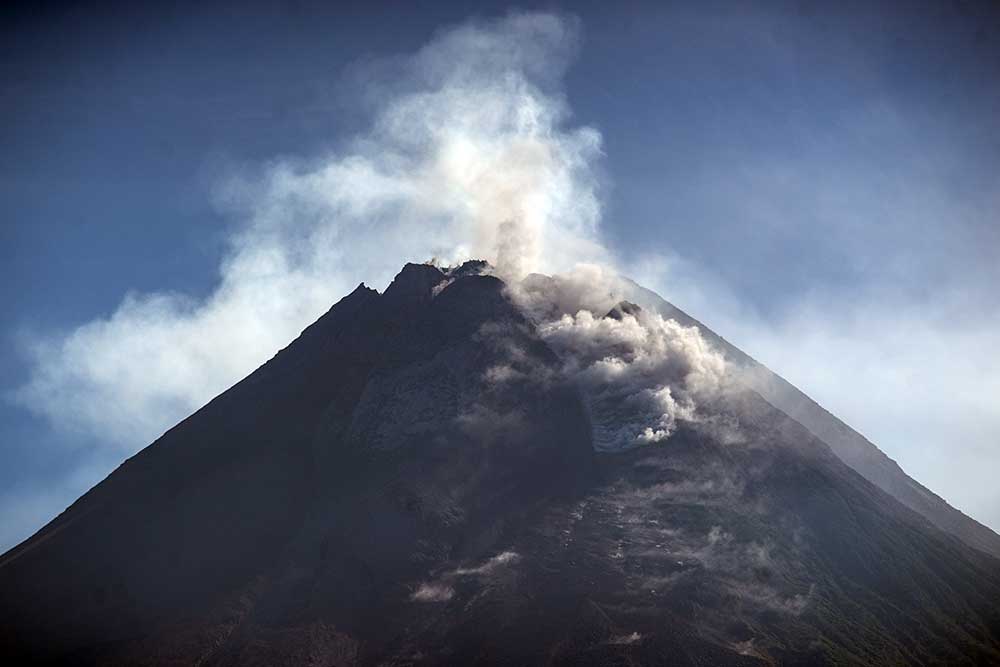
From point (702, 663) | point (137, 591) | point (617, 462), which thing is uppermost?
point (617, 462)

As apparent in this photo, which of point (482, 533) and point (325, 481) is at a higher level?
point (325, 481)

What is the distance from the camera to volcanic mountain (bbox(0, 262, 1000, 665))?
128250mm

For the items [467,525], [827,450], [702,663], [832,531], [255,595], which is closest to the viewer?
[702,663]

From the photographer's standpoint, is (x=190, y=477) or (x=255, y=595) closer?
(x=255, y=595)

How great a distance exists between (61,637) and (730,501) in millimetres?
133689

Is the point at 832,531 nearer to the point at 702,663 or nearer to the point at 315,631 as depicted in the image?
the point at 702,663

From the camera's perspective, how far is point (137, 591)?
138 meters

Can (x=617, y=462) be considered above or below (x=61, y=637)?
above

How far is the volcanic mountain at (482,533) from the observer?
128250 mm

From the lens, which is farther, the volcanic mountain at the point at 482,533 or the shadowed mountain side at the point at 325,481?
the shadowed mountain side at the point at 325,481

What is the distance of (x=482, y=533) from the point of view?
153m

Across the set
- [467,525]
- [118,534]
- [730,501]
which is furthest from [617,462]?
[118,534]

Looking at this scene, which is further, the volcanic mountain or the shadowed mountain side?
the shadowed mountain side

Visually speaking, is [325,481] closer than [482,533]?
No
